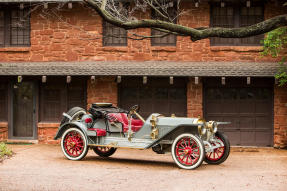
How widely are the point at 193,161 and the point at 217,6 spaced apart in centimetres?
736

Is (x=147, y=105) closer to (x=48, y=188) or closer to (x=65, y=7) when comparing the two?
(x=65, y=7)

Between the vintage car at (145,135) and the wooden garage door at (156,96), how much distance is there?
399 centimetres

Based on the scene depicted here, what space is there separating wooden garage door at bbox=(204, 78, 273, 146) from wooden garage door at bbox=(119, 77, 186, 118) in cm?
89

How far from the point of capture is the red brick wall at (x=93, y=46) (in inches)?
590

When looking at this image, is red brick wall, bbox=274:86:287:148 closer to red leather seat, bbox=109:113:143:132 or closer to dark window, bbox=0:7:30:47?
red leather seat, bbox=109:113:143:132

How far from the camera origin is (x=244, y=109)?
15.0 metres

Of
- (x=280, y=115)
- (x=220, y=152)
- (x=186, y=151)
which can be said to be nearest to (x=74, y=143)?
(x=186, y=151)

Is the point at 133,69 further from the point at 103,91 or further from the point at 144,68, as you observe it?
the point at 103,91


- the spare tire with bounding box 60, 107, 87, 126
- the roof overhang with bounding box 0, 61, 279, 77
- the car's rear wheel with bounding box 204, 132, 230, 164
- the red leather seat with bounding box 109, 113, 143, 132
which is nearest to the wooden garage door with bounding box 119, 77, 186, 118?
the roof overhang with bounding box 0, 61, 279, 77

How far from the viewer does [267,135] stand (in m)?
14.9

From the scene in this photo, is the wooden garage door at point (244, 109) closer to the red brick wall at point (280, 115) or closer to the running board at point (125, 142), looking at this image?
the red brick wall at point (280, 115)

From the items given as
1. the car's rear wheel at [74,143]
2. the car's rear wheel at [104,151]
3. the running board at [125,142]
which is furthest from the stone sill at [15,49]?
the running board at [125,142]

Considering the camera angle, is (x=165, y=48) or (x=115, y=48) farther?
(x=115, y=48)

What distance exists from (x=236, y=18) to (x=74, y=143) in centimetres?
752
